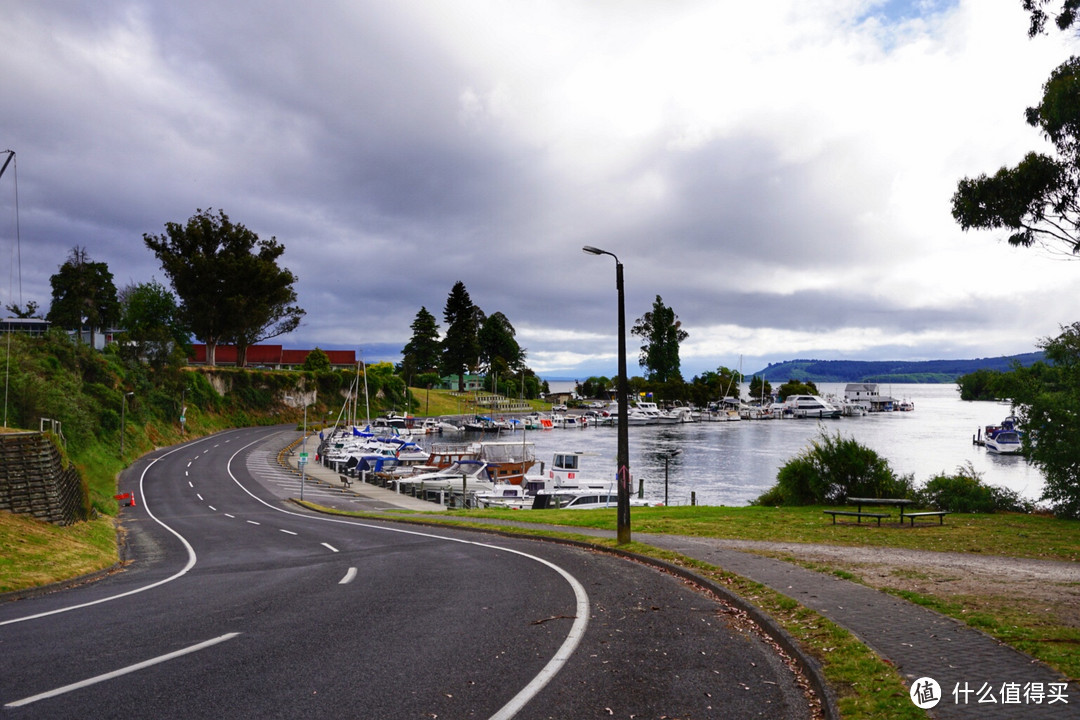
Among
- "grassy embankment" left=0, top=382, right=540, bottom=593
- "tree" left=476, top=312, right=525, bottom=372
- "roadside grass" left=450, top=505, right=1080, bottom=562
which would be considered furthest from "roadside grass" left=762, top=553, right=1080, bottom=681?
"tree" left=476, top=312, right=525, bottom=372

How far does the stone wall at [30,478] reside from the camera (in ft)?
63.0

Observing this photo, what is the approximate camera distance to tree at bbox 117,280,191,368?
3147 inches

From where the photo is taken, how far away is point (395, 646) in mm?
8031

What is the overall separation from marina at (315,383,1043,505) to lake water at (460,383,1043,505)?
0.27ft

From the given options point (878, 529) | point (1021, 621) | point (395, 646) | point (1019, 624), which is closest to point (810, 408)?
point (878, 529)

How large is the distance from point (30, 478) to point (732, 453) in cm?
7140

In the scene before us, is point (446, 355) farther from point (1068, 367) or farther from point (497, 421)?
point (1068, 367)

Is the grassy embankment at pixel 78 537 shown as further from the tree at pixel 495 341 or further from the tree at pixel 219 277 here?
the tree at pixel 495 341

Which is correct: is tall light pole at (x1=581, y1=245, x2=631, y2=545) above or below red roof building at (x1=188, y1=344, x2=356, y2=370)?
below

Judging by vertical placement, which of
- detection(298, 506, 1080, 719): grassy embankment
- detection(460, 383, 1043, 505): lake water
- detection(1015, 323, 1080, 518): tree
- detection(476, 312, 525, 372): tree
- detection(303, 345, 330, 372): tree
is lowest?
detection(460, 383, 1043, 505): lake water

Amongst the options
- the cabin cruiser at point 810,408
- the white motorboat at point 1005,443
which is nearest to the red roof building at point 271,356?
the cabin cruiser at point 810,408

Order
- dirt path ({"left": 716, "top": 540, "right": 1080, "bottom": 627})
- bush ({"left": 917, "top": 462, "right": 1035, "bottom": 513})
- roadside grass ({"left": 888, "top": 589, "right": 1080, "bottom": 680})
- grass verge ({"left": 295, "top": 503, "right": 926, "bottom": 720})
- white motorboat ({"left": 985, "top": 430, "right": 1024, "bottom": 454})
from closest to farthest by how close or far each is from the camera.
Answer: grass verge ({"left": 295, "top": 503, "right": 926, "bottom": 720}) < roadside grass ({"left": 888, "top": 589, "right": 1080, "bottom": 680}) < dirt path ({"left": 716, "top": 540, "right": 1080, "bottom": 627}) < bush ({"left": 917, "top": 462, "right": 1035, "bottom": 513}) < white motorboat ({"left": 985, "top": 430, "right": 1024, "bottom": 454})

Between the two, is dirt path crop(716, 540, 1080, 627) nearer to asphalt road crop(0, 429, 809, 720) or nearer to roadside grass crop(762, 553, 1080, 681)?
roadside grass crop(762, 553, 1080, 681)

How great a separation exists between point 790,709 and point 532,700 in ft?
7.86
